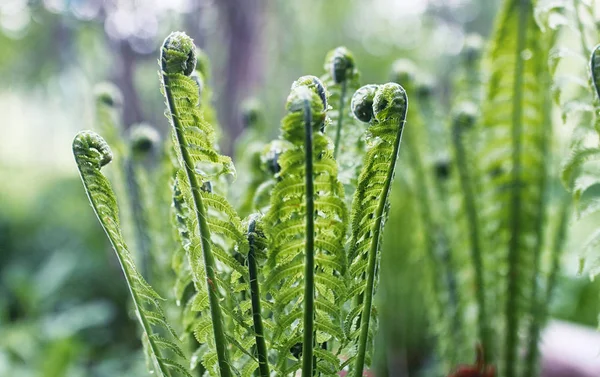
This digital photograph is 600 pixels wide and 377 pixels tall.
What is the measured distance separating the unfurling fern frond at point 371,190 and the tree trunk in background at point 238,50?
1575 mm

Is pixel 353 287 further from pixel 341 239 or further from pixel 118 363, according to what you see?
→ pixel 118 363

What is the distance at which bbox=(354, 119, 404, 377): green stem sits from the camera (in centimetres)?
32

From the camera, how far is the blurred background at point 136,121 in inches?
49.6

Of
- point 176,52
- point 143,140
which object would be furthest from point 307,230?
point 143,140

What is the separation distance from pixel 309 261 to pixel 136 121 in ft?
5.64

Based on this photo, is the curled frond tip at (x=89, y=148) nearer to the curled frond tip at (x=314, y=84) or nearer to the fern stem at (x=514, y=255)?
the curled frond tip at (x=314, y=84)

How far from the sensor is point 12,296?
7.25 ft

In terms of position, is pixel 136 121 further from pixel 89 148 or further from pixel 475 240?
pixel 89 148

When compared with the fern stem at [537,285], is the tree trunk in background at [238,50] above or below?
above

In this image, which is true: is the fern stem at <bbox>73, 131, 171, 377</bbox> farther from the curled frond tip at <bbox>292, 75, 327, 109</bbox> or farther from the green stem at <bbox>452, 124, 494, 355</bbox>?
the green stem at <bbox>452, 124, 494, 355</bbox>

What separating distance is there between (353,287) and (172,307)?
41cm

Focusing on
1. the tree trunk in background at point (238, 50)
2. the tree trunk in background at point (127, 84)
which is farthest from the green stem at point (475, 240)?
the tree trunk in background at point (127, 84)

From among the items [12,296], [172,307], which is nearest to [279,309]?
[172,307]

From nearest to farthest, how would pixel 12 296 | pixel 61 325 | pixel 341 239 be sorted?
pixel 341 239, pixel 61 325, pixel 12 296
